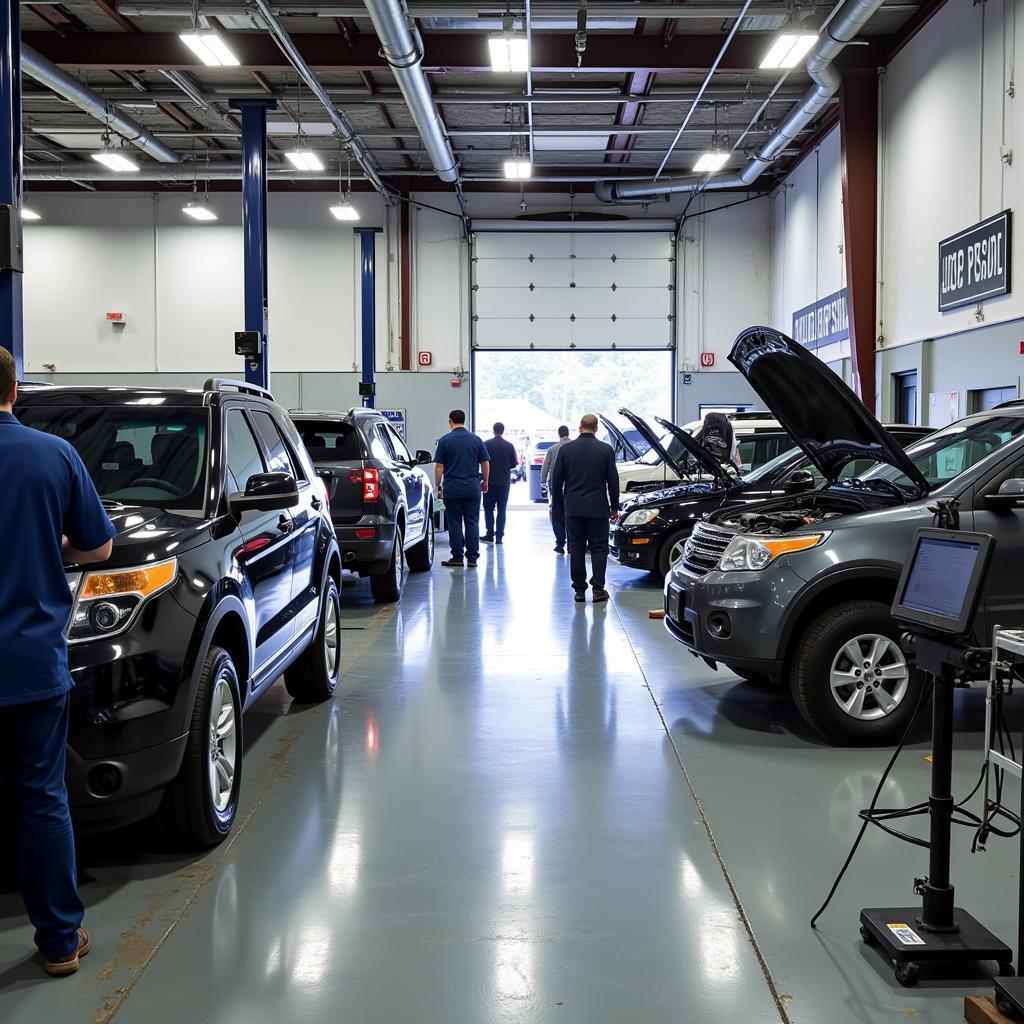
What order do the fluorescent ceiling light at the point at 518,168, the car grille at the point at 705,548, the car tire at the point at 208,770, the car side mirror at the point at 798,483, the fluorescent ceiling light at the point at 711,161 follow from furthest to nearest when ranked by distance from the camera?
the fluorescent ceiling light at the point at 518,168, the fluorescent ceiling light at the point at 711,161, the car side mirror at the point at 798,483, the car grille at the point at 705,548, the car tire at the point at 208,770

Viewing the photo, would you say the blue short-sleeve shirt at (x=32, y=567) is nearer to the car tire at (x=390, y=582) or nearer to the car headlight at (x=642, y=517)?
the car tire at (x=390, y=582)

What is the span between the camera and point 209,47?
1199cm

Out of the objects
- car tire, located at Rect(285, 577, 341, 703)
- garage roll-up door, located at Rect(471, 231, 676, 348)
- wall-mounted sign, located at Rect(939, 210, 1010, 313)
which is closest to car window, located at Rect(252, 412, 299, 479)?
car tire, located at Rect(285, 577, 341, 703)

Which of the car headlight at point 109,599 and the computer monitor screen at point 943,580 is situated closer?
the computer monitor screen at point 943,580

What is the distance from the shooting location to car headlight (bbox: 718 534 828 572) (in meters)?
5.31

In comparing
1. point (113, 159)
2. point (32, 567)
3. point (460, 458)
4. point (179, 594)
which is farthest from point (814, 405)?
→ point (113, 159)

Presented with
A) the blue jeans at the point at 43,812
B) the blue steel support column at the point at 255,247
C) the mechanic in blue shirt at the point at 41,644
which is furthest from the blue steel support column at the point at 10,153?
the blue steel support column at the point at 255,247

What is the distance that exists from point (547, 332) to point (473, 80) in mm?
7565

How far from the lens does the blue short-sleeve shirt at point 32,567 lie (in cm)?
280

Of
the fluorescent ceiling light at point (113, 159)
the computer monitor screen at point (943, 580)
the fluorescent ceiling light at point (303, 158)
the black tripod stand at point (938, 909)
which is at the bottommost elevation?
the black tripod stand at point (938, 909)

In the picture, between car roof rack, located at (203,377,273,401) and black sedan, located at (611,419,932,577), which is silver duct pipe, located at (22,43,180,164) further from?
car roof rack, located at (203,377,273,401)

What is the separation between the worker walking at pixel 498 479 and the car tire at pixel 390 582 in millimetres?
5114

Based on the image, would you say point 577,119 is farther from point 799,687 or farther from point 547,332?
point 799,687

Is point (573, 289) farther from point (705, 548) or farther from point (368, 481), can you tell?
point (705, 548)
